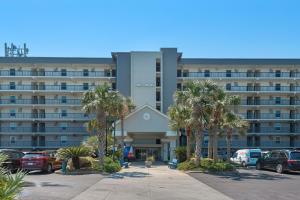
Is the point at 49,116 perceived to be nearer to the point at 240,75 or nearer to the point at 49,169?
the point at 240,75

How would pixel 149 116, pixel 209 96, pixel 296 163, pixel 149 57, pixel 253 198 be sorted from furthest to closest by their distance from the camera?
pixel 149 57 < pixel 149 116 < pixel 209 96 < pixel 296 163 < pixel 253 198

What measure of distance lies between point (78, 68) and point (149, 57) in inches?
499

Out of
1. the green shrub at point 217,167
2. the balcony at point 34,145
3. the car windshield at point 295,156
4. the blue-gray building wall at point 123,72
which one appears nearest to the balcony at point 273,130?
the blue-gray building wall at point 123,72

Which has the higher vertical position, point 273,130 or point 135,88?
point 135,88

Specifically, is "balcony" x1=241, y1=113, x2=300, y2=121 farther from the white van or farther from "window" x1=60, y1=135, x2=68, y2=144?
"window" x1=60, y1=135, x2=68, y2=144

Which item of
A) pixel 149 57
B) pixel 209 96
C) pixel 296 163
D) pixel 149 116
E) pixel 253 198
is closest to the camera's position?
pixel 253 198

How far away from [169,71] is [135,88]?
6.55 meters

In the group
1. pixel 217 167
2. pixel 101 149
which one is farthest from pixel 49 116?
pixel 217 167

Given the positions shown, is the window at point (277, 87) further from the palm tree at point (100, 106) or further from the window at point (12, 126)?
the palm tree at point (100, 106)

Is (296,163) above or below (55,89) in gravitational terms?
below

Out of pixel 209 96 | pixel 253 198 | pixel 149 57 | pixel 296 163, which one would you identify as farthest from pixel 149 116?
pixel 253 198

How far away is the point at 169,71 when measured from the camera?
7744cm

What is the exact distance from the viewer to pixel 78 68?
261 feet

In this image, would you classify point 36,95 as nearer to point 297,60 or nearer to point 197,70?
point 197,70
